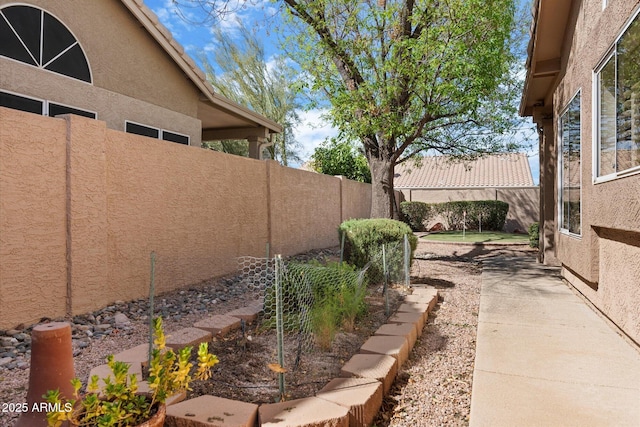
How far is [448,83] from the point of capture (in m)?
7.91

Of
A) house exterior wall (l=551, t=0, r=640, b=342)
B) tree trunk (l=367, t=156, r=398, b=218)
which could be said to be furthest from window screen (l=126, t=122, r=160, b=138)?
house exterior wall (l=551, t=0, r=640, b=342)

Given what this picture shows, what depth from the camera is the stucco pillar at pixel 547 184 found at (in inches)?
355

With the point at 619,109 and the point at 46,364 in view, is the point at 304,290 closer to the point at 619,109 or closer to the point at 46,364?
the point at 46,364

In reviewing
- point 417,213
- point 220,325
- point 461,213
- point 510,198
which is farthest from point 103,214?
point 510,198

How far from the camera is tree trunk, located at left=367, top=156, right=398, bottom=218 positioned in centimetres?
1001

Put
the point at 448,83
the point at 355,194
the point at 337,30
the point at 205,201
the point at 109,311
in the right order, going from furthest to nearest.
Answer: the point at 355,194
the point at 337,30
the point at 448,83
the point at 205,201
the point at 109,311

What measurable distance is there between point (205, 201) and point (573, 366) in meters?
5.49

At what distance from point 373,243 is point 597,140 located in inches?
136

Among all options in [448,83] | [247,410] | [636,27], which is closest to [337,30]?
[448,83]

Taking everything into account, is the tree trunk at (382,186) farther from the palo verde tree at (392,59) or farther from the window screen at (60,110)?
the window screen at (60,110)

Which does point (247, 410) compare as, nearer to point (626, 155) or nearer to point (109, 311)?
point (109, 311)

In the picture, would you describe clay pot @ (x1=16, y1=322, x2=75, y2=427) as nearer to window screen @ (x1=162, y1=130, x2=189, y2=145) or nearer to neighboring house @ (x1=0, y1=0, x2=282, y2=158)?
neighboring house @ (x1=0, y1=0, x2=282, y2=158)

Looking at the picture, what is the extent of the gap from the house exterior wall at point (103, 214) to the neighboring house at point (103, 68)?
2.29 m

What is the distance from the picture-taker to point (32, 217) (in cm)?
438
